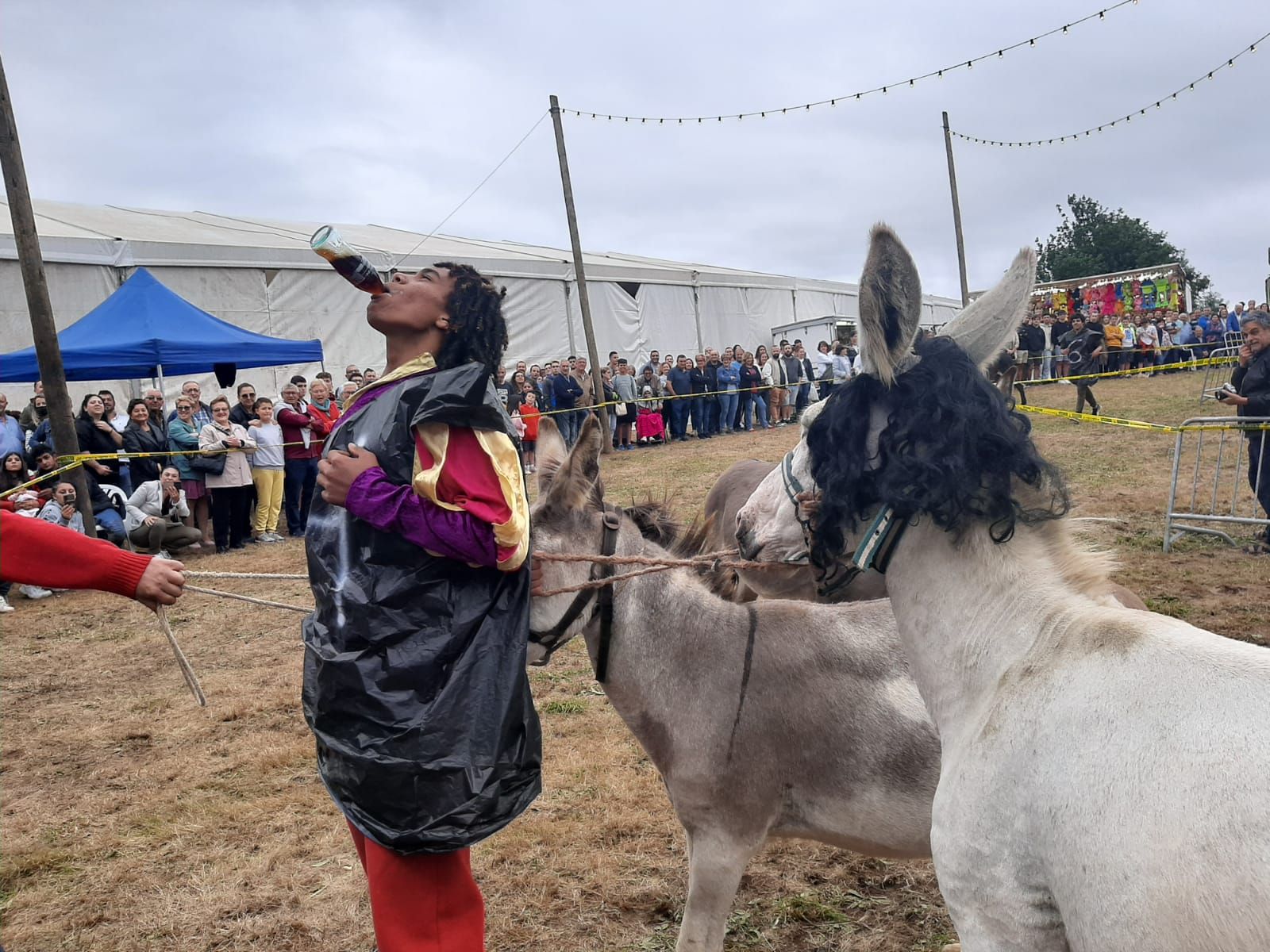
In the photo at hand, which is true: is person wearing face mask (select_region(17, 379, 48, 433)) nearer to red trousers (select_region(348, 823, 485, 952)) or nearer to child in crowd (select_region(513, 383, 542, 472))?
child in crowd (select_region(513, 383, 542, 472))

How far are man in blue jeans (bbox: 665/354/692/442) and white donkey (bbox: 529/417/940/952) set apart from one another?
19261mm

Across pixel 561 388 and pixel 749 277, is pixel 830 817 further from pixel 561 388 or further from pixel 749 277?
pixel 749 277

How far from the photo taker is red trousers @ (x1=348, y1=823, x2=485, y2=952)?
2.23 metres

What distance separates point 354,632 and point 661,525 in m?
1.37

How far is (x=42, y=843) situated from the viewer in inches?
179

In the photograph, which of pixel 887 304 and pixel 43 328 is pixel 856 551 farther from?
pixel 43 328

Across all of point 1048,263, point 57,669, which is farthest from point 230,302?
point 1048,263

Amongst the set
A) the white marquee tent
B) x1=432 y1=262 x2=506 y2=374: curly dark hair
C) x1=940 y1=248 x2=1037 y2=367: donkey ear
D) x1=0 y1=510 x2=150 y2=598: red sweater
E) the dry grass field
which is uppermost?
the white marquee tent

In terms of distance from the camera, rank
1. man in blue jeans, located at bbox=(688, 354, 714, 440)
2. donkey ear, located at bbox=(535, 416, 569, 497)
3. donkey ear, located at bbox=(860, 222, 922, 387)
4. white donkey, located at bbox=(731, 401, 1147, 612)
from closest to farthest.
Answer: donkey ear, located at bbox=(860, 222, 922, 387) < white donkey, located at bbox=(731, 401, 1147, 612) < donkey ear, located at bbox=(535, 416, 569, 497) < man in blue jeans, located at bbox=(688, 354, 714, 440)

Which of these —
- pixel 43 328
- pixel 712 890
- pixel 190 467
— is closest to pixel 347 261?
pixel 712 890

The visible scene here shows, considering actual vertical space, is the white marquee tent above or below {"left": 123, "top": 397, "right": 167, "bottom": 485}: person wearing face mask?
above

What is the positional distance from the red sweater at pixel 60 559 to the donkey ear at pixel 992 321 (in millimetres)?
2113

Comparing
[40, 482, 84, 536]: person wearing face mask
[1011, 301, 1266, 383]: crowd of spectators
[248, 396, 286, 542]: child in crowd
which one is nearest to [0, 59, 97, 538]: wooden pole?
[40, 482, 84, 536]: person wearing face mask

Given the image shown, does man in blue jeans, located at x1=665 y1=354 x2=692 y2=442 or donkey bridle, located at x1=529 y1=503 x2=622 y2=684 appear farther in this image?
man in blue jeans, located at x1=665 y1=354 x2=692 y2=442
